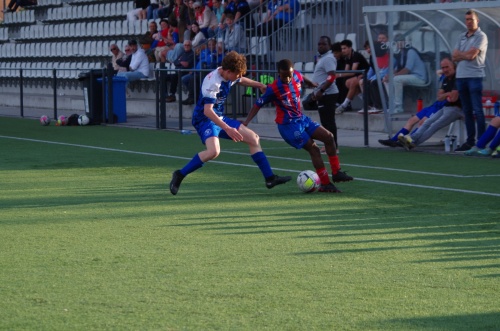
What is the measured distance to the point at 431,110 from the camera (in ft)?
58.4

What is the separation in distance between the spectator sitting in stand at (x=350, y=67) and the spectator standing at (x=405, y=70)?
2549mm

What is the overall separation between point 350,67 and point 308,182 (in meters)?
10.7

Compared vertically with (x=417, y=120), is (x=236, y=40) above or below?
above

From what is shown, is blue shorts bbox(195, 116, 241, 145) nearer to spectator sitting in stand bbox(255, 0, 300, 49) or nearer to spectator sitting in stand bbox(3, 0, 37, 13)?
spectator sitting in stand bbox(255, 0, 300, 49)

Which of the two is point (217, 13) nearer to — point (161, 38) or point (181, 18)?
point (181, 18)

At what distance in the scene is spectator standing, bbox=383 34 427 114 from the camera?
63.3ft

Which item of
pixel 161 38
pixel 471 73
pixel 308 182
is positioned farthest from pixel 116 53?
pixel 308 182

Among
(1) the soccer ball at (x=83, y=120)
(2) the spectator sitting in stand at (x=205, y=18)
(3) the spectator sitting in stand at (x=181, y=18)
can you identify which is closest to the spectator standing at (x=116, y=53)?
(3) the spectator sitting in stand at (x=181, y=18)

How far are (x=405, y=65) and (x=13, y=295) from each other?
13.4m

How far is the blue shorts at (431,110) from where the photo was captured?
17.7 m

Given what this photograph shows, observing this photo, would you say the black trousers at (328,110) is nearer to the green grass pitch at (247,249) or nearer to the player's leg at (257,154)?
the green grass pitch at (247,249)

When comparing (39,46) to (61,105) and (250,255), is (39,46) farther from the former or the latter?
(250,255)

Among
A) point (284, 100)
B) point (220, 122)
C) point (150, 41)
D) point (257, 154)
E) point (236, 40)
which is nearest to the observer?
point (220, 122)

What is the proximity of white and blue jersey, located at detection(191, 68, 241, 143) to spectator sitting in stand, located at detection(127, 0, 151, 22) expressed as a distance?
811 inches
